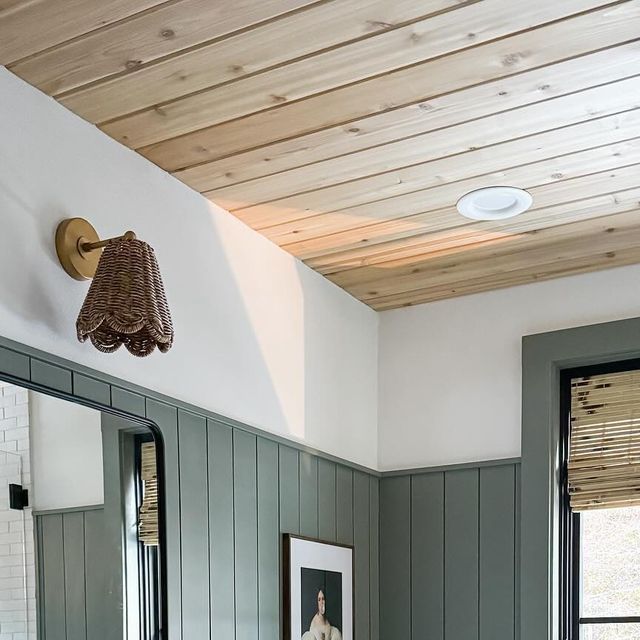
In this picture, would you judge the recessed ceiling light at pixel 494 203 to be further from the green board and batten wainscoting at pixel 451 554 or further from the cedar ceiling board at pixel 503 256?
the green board and batten wainscoting at pixel 451 554

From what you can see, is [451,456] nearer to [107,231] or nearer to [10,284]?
[107,231]

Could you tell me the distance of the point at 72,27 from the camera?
185 cm

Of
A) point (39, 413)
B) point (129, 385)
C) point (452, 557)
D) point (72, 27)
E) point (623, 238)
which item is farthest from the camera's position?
point (452, 557)

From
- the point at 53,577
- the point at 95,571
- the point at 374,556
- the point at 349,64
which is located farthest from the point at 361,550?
the point at 349,64

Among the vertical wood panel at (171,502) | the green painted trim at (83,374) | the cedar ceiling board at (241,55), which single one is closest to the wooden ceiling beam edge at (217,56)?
the cedar ceiling board at (241,55)

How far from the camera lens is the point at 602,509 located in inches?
117

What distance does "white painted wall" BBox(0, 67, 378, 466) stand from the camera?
2012 millimetres

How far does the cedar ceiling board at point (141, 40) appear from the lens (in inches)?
70.4

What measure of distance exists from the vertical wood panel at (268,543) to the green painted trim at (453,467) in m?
0.65

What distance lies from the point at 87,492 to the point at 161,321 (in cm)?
39

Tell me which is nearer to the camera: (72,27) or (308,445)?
(72,27)

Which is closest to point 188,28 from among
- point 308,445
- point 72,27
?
point 72,27

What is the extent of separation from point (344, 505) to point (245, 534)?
22.9 inches

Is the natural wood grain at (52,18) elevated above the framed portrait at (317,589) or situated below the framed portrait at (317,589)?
above
